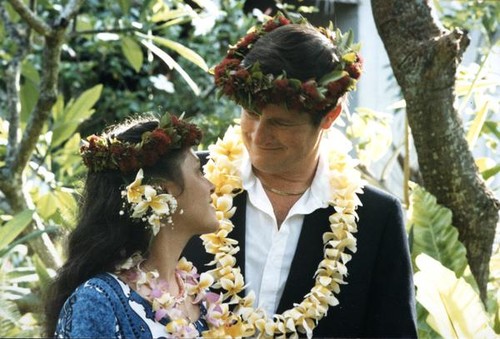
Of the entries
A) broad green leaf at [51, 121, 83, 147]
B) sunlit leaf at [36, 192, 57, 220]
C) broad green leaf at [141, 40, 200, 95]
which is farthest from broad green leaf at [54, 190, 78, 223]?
broad green leaf at [141, 40, 200, 95]

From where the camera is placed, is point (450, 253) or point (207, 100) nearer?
point (450, 253)

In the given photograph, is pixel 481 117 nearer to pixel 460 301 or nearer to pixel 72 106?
pixel 460 301

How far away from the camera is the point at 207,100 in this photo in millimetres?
6398

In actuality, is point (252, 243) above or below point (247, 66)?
below

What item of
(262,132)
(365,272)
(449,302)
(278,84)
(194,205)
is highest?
(278,84)

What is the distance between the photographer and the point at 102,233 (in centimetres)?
224

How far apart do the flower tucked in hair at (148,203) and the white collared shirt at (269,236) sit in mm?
503

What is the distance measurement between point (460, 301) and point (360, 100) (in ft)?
13.1

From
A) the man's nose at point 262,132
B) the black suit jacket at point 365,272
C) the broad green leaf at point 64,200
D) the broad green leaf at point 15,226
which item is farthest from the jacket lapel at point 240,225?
the broad green leaf at point 64,200

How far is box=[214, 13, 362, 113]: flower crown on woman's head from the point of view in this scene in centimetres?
258

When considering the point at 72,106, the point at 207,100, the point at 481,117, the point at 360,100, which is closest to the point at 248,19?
the point at 207,100

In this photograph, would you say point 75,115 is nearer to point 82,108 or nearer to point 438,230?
point 82,108

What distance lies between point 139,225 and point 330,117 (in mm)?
740

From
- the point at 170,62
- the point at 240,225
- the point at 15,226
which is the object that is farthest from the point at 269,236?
the point at 15,226
